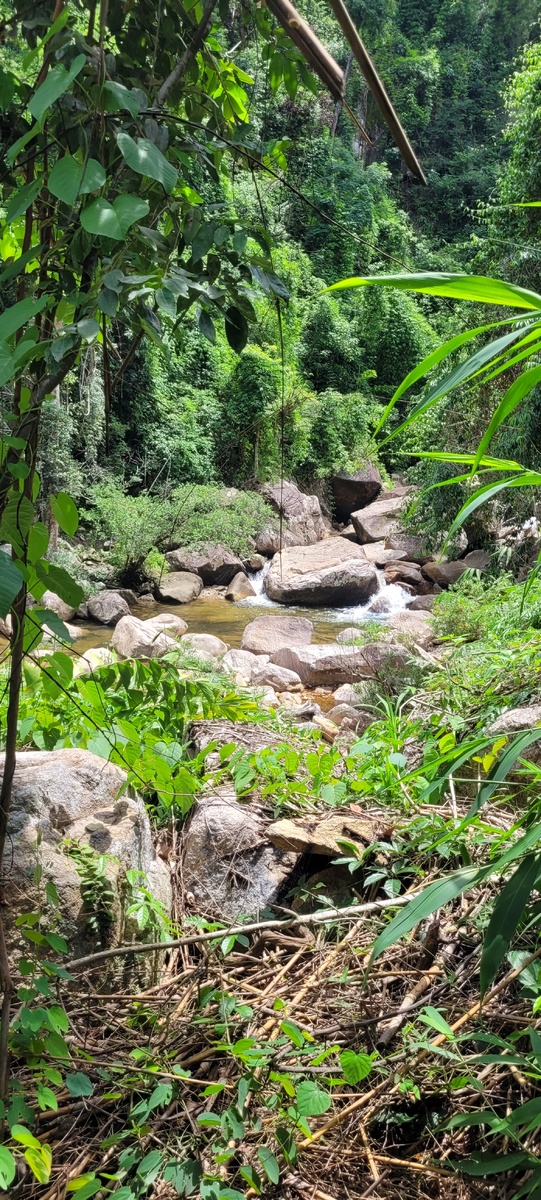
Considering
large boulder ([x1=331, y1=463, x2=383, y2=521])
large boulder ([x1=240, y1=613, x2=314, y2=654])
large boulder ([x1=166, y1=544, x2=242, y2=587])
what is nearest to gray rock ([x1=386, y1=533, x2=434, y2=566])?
large boulder ([x1=331, y1=463, x2=383, y2=521])

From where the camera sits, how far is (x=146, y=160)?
0.75 metres

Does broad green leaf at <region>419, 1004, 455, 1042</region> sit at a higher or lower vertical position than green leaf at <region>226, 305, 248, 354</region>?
lower

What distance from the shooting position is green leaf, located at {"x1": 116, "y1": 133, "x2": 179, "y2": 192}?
0.74 metres

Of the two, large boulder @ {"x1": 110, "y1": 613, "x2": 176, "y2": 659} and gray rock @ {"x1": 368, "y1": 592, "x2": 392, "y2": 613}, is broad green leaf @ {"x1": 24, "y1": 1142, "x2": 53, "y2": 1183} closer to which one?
large boulder @ {"x1": 110, "y1": 613, "x2": 176, "y2": 659}

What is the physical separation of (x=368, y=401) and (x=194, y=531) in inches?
319

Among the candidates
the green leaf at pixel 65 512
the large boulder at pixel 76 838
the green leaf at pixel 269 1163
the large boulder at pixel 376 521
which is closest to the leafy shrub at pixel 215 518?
the large boulder at pixel 376 521

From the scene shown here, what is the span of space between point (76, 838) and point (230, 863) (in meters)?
0.39

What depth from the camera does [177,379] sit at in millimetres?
16250

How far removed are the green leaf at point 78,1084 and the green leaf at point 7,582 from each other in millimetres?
698

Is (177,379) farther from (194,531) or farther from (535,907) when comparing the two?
(535,907)

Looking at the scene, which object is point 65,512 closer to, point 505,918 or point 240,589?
point 505,918

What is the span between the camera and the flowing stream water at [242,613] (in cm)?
989

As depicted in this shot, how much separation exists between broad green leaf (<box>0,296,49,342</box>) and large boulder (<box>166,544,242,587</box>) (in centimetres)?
1146

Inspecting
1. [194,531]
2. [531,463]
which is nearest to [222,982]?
[531,463]
